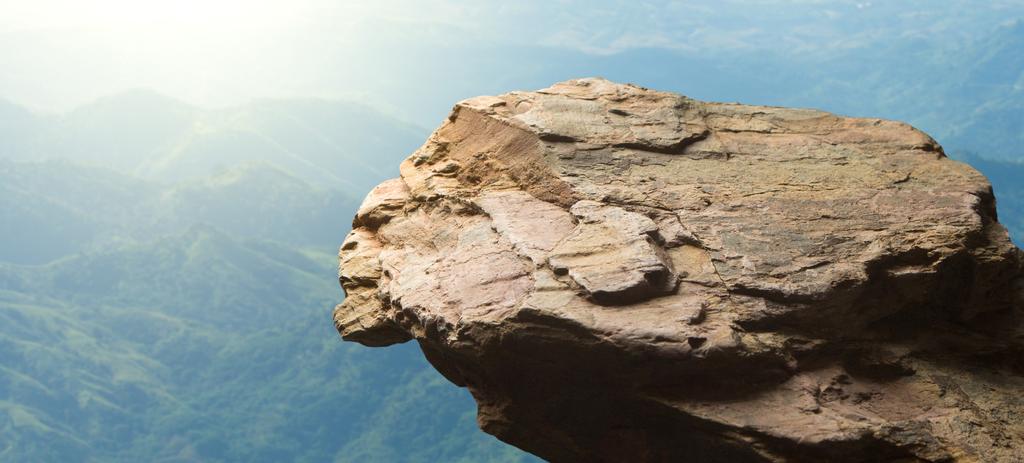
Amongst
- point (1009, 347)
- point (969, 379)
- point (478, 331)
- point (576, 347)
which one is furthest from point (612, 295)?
point (1009, 347)

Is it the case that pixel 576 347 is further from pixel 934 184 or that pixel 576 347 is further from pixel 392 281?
pixel 934 184

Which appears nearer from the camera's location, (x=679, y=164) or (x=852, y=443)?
(x=852, y=443)

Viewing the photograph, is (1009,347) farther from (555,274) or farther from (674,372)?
(555,274)

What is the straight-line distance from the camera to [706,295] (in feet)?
16.3

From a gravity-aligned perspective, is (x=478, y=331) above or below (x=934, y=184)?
below

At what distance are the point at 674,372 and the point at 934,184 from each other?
2.76 meters

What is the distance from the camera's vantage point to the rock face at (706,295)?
4691 millimetres

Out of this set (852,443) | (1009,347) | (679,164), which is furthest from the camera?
(679,164)

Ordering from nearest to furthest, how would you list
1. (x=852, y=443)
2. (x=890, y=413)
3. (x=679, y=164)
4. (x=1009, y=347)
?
1. (x=852, y=443)
2. (x=890, y=413)
3. (x=1009, y=347)
4. (x=679, y=164)

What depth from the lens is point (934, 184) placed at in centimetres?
622

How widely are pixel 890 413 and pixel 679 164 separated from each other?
2390 mm

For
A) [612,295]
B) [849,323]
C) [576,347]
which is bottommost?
[576,347]

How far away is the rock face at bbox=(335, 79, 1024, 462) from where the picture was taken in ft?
15.4

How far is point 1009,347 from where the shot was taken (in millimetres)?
5520
